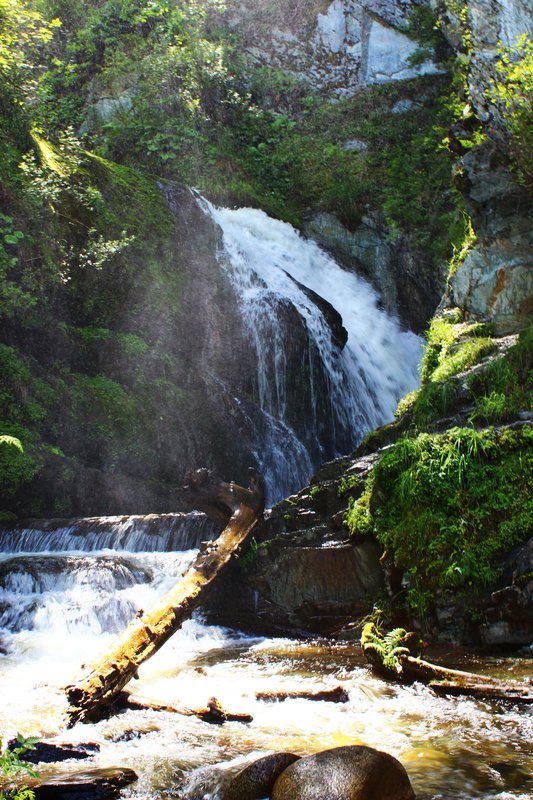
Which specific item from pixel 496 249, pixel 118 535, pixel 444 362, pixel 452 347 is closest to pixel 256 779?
pixel 118 535

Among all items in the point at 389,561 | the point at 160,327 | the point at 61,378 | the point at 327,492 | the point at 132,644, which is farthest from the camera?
the point at 160,327

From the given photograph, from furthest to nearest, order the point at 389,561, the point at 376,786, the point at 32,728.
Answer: the point at 389,561 → the point at 32,728 → the point at 376,786

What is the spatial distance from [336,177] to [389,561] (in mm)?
16938

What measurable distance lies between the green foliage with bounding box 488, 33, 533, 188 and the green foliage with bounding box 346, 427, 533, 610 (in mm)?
5020

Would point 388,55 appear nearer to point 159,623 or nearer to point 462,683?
point 159,623

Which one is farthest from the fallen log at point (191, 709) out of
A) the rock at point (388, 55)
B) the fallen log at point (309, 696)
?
the rock at point (388, 55)

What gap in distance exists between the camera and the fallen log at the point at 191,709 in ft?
15.6

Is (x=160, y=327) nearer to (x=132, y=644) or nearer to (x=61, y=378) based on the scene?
(x=61, y=378)

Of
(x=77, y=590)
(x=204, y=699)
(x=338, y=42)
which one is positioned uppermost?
(x=338, y=42)

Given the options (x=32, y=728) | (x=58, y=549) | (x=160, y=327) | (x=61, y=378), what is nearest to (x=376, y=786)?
(x=32, y=728)

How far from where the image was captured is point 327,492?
8680mm

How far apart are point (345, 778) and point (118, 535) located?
7.39m

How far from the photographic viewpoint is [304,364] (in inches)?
581

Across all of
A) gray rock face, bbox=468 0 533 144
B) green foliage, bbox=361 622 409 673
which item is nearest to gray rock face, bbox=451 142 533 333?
gray rock face, bbox=468 0 533 144
